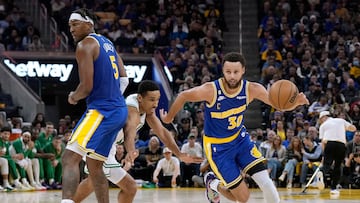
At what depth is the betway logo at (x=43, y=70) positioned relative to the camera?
2044 cm

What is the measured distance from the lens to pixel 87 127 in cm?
681

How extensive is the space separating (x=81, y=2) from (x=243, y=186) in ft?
55.2

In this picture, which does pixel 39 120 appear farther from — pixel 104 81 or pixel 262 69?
pixel 104 81

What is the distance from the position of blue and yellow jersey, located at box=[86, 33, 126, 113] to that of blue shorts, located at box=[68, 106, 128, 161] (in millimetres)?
72

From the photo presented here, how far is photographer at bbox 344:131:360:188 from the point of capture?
1661cm

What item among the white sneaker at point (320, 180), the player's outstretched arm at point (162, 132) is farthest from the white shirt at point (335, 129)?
the player's outstretched arm at point (162, 132)

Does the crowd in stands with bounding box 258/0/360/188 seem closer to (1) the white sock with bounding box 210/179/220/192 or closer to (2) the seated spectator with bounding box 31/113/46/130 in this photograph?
(2) the seated spectator with bounding box 31/113/46/130

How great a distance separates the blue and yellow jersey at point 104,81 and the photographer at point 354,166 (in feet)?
34.9

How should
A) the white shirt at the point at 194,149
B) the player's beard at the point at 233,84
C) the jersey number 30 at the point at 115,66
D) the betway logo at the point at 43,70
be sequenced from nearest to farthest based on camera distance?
the jersey number 30 at the point at 115,66 → the player's beard at the point at 233,84 → the white shirt at the point at 194,149 → the betway logo at the point at 43,70

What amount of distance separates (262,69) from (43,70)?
6234 millimetres

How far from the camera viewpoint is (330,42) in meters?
22.0

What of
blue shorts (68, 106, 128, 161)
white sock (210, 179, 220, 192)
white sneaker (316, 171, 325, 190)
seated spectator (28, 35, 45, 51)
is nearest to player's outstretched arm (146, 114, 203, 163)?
blue shorts (68, 106, 128, 161)

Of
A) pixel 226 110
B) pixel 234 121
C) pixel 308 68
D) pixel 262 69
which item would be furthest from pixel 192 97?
pixel 262 69

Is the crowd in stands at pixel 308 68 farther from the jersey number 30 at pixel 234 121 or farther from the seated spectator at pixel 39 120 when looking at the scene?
the jersey number 30 at pixel 234 121
